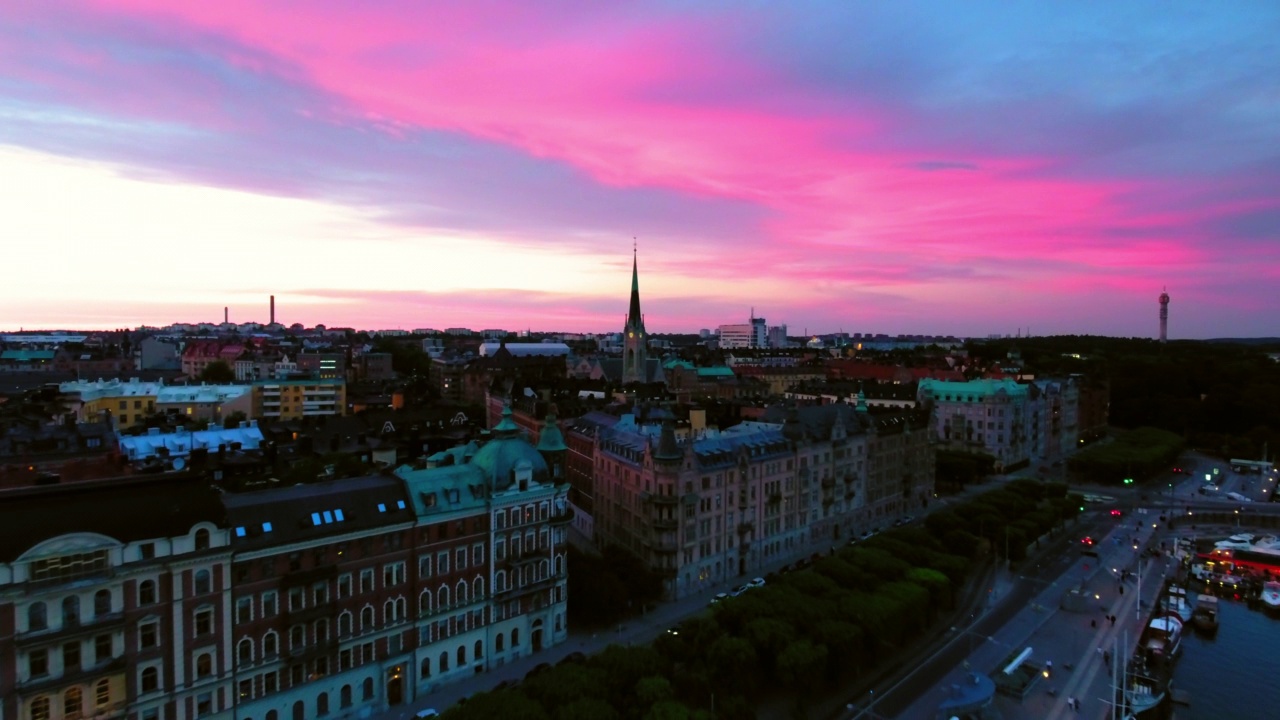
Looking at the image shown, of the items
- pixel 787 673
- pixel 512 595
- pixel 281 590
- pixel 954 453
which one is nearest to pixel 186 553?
pixel 281 590

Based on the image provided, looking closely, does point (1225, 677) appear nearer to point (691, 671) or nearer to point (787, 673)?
point (787, 673)

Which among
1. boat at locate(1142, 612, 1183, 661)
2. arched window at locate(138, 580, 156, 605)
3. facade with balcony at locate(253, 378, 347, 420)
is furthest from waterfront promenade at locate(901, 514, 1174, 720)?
facade with balcony at locate(253, 378, 347, 420)

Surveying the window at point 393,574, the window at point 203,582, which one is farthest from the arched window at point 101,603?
the window at point 393,574

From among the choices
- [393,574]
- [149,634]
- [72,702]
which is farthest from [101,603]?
[393,574]

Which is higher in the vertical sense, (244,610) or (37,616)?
(37,616)

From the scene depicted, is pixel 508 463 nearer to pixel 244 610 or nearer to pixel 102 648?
pixel 244 610

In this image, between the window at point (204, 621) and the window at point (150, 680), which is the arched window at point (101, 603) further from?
the window at point (204, 621)
